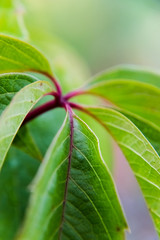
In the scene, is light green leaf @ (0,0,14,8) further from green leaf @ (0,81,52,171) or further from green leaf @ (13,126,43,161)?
green leaf @ (0,81,52,171)

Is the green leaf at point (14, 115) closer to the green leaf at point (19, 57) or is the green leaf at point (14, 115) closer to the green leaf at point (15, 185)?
the green leaf at point (19, 57)

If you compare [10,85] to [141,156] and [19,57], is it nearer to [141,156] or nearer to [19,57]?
[19,57]

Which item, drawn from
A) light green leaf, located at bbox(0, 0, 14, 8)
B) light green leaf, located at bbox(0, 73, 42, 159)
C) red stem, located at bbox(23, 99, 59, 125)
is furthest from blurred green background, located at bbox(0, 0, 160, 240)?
light green leaf, located at bbox(0, 73, 42, 159)

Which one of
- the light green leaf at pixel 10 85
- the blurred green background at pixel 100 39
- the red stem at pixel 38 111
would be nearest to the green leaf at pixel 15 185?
the blurred green background at pixel 100 39

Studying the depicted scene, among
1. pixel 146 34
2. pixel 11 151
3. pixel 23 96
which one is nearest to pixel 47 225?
pixel 23 96

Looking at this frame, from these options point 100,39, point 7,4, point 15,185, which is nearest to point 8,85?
point 15,185

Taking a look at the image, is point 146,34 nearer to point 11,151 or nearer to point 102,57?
point 102,57
